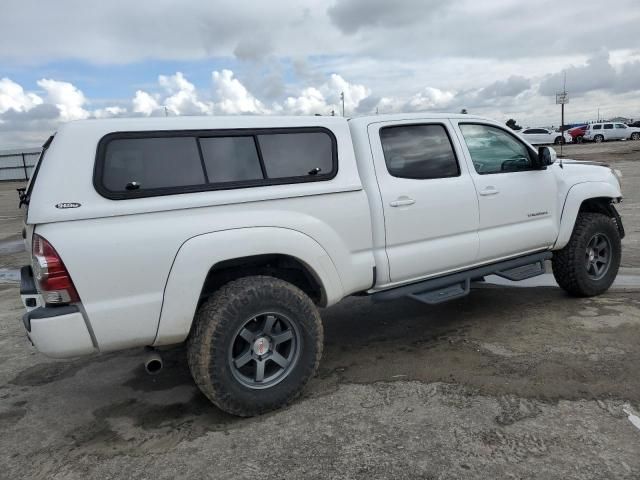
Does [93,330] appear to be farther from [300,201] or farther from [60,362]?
[60,362]

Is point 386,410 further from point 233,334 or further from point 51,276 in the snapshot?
point 51,276

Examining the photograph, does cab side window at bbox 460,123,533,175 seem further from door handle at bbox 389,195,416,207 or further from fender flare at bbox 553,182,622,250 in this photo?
door handle at bbox 389,195,416,207

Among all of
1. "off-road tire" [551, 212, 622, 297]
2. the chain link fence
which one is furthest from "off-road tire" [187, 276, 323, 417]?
the chain link fence

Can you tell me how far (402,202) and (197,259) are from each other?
5.28ft

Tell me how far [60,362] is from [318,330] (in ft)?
8.19

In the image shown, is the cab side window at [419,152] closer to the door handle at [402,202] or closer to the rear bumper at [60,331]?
the door handle at [402,202]

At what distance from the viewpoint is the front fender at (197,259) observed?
3051 millimetres

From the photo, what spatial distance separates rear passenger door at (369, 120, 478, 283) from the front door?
16cm

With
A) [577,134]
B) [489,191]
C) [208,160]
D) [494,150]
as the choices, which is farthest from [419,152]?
[577,134]

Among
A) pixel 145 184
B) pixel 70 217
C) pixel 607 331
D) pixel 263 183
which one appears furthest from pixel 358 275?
pixel 607 331

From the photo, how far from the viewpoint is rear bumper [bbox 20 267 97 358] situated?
283 cm

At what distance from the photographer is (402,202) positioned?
3.91 metres

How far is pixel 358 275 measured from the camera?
3768 millimetres

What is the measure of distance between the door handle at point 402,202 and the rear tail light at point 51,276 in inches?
85.9
